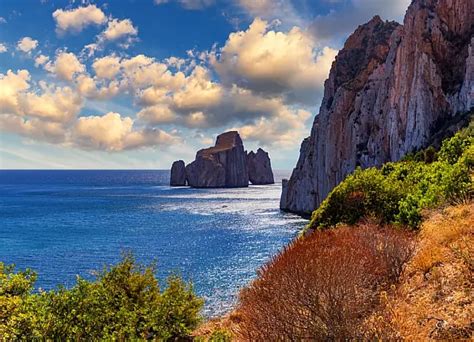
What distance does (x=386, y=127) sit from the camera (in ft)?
298

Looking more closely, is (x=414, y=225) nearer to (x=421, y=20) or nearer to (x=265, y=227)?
(x=265, y=227)

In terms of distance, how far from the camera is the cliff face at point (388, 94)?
7600cm

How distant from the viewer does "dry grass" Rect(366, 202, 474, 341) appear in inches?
360

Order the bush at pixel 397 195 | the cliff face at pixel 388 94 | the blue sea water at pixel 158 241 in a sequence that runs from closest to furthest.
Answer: the bush at pixel 397 195 < the blue sea water at pixel 158 241 < the cliff face at pixel 388 94

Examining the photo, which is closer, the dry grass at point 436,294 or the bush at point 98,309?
the dry grass at point 436,294

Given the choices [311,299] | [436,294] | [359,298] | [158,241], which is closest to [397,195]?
[436,294]

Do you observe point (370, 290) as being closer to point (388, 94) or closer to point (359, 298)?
point (359, 298)

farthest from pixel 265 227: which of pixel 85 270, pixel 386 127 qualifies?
pixel 85 270

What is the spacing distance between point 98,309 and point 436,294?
41.2ft

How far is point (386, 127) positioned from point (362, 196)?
6676 centimetres

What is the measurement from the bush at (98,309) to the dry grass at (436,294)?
806cm

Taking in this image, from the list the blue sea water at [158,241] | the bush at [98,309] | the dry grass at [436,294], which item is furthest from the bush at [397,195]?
the bush at [98,309]

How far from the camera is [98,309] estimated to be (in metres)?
15.8

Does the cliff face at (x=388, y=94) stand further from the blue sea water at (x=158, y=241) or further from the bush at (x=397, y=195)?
the bush at (x=397, y=195)
